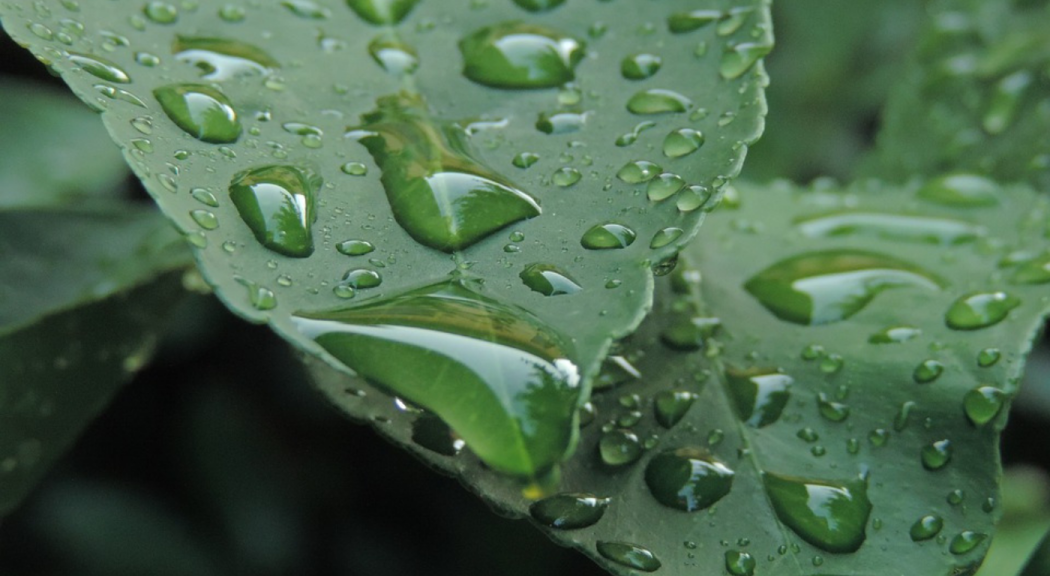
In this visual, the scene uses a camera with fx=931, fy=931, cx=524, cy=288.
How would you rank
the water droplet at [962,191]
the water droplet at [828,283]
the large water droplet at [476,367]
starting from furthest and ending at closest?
the water droplet at [962,191] → the water droplet at [828,283] → the large water droplet at [476,367]

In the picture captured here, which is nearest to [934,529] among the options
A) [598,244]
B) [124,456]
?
[598,244]

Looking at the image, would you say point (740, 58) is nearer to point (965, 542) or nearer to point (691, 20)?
point (691, 20)

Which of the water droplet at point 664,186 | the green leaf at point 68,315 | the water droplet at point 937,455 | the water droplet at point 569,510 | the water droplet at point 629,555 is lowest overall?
the green leaf at point 68,315

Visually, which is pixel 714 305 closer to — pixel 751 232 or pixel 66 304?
pixel 751 232

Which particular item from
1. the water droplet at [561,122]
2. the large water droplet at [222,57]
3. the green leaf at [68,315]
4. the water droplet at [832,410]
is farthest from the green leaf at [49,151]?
the water droplet at [832,410]

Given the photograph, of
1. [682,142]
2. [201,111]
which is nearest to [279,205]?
[201,111]

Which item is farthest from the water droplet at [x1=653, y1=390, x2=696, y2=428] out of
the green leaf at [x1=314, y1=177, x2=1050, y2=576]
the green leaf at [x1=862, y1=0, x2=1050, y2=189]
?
the green leaf at [x1=862, y1=0, x2=1050, y2=189]

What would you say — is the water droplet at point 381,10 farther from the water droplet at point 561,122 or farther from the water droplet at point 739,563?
the water droplet at point 739,563

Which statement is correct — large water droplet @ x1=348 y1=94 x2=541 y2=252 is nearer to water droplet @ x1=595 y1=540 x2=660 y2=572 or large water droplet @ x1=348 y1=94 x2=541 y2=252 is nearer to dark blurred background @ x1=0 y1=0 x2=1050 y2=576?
water droplet @ x1=595 y1=540 x2=660 y2=572
